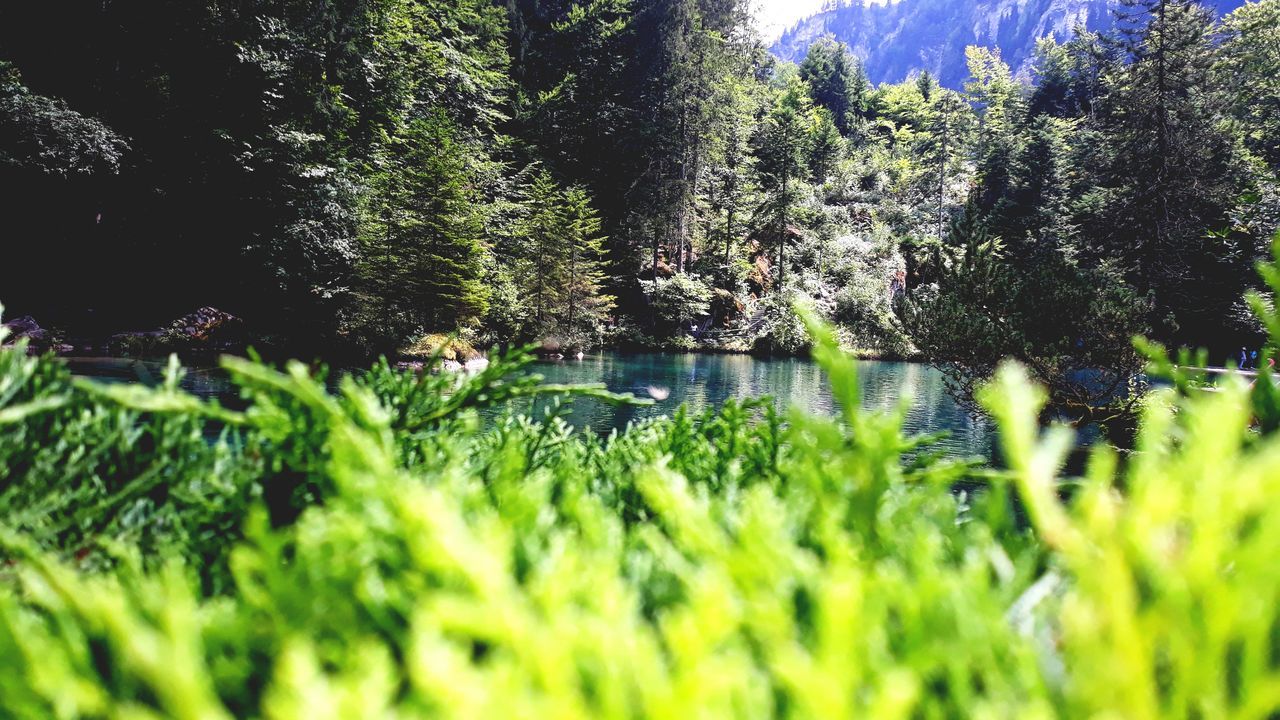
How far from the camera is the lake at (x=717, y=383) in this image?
1284 cm

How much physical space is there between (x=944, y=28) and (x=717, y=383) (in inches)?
7132

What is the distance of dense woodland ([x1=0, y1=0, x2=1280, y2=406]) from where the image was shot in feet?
56.1

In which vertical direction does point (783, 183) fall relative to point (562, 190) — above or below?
above

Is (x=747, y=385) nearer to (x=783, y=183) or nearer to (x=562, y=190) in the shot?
(x=783, y=183)

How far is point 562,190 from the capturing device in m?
37.8

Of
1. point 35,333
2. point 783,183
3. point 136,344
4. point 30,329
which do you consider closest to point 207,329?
point 136,344

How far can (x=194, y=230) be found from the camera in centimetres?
2205

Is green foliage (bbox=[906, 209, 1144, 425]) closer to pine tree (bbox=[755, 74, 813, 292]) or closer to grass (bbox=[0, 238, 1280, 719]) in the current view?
grass (bbox=[0, 238, 1280, 719])

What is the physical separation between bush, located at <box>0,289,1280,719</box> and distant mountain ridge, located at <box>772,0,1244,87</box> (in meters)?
148

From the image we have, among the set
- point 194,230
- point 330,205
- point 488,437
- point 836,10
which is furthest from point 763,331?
point 836,10

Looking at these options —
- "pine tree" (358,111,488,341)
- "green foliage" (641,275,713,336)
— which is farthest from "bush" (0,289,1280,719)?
"green foliage" (641,275,713,336)

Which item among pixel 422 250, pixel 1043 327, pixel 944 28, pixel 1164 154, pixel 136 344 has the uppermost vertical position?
pixel 944 28

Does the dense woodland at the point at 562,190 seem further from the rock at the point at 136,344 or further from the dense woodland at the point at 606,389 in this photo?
the rock at the point at 136,344

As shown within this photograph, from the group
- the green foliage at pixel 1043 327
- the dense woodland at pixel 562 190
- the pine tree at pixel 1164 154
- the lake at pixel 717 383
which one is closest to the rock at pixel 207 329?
the dense woodland at pixel 562 190
